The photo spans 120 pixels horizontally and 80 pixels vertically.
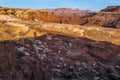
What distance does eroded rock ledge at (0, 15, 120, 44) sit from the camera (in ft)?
25.0

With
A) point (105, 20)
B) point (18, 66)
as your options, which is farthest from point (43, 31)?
point (105, 20)

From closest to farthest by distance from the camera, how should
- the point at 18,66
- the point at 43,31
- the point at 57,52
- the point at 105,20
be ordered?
the point at 18,66 → the point at 57,52 → the point at 43,31 → the point at 105,20

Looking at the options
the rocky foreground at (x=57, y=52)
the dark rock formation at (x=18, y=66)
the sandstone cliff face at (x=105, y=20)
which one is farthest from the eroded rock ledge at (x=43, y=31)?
the sandstone cliff face at (x=105, y=20)

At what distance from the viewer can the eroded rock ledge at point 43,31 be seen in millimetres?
7613

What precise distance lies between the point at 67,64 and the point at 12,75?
1542mm

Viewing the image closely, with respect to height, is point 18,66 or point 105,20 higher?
point 105,20

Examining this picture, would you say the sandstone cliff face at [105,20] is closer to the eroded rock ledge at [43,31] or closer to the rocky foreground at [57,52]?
the eroded rock ledge at [43,31]

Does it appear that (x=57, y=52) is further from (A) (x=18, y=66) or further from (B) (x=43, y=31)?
(A) (x=18, y=66)

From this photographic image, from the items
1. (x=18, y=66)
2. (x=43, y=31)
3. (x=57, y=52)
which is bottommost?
(x=18, y=66)

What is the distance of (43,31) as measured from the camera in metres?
8.01

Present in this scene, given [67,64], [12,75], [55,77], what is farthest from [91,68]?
[12,75]

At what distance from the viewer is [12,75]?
6.00 m

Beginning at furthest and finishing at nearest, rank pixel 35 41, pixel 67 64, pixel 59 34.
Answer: pixel 59 34, pixel 35 41, pixel 67 64

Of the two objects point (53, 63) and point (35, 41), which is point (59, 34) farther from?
point (53, 63)
